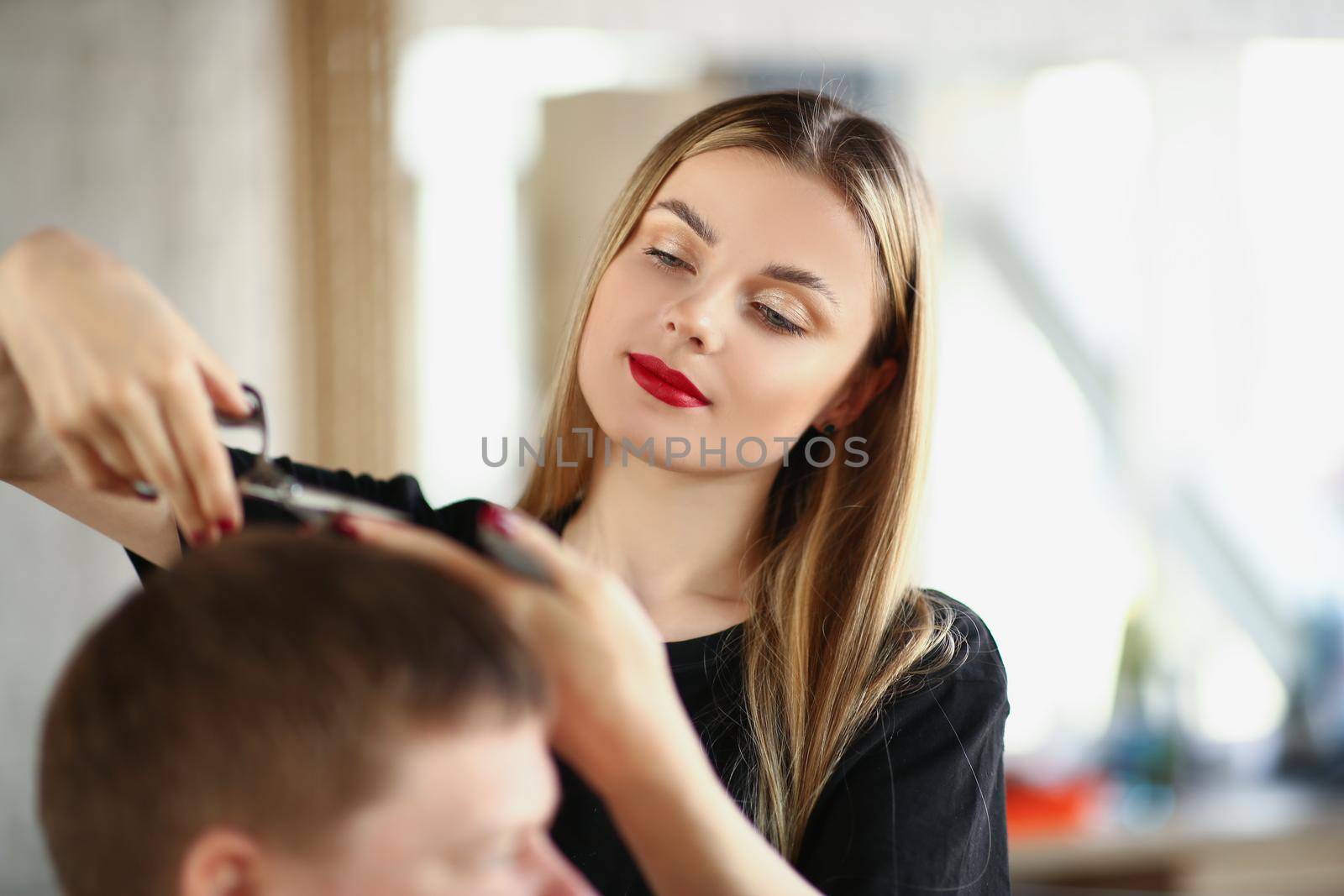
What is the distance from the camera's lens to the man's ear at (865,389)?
1.10 meters

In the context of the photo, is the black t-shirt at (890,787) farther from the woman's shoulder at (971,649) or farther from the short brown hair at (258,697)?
the short brown hair at (258,697)

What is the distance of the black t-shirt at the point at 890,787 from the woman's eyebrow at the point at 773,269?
0.30 m

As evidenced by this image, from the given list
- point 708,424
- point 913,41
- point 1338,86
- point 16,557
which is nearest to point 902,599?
point 708,424

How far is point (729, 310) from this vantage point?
0.95 meters

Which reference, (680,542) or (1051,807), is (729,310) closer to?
(680,542)

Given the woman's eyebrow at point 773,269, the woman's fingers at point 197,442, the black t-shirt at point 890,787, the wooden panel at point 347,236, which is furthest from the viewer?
the wooden panel at point 347,236

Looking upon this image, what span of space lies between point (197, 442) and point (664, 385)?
0.39 m

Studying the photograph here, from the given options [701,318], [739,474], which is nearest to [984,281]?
[739,474]

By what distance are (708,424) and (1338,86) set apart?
2.52 metres

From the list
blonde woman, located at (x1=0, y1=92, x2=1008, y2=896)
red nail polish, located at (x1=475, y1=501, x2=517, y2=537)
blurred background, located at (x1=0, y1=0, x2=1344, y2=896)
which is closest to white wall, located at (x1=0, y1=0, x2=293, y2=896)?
blurred background, located at (x1=0, y1=0, x2=1344, y2=896)

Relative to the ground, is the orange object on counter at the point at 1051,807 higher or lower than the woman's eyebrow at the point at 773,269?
lower

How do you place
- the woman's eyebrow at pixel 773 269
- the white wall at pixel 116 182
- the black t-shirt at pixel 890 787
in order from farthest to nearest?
the white wall at pixel 116 182, the woman's eyebrow at pixel 773 269, the black t-shirt at pixel 890 787

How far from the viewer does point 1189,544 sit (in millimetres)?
2814

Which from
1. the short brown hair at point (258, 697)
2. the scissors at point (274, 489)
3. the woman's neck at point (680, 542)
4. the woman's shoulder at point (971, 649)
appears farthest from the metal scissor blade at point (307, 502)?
the woman's shoulder at point (971, 649)
